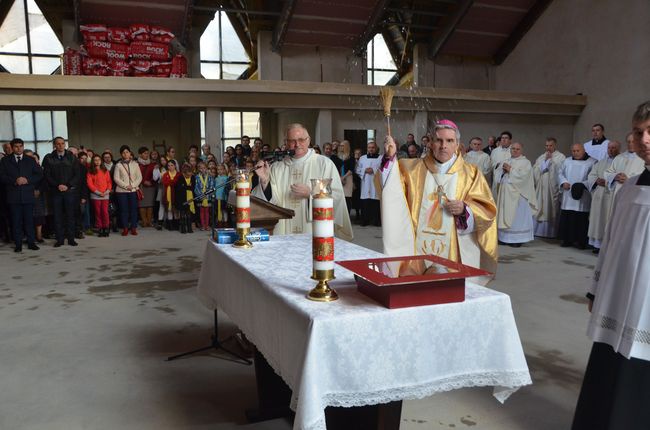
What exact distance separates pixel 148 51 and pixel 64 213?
5.50 m

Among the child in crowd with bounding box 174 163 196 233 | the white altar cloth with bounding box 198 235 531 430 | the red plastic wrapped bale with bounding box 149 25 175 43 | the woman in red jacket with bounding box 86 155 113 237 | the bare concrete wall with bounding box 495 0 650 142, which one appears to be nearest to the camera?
the white altar cloth with bounding box 198 235 531 430

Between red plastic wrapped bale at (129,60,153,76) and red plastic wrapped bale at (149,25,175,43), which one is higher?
red plastic wrapped bale at (149,25,175,43)

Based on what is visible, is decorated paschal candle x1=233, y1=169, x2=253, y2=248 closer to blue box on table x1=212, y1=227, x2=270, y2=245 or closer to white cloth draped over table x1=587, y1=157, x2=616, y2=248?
blue box on table x1=212, y1=227, x2=270, y2=245

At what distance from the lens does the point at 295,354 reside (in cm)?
212

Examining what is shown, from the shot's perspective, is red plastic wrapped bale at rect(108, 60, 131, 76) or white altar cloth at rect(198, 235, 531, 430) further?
red plastic wrapped bale at rect(108, 60, 131, 76)

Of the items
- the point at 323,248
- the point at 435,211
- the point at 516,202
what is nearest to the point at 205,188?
the point at 516,202

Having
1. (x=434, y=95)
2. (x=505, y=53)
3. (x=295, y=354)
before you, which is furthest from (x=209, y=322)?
(x=505, y=53)

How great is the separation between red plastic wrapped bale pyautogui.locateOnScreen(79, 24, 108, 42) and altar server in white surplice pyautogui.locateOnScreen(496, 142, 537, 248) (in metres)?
9.90

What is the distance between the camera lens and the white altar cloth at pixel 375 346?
2.01 meters

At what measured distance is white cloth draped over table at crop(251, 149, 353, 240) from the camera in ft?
15.8

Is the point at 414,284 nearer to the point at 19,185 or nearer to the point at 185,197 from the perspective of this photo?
the point at 19,185

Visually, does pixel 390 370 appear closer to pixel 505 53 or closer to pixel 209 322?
pixel 209 322

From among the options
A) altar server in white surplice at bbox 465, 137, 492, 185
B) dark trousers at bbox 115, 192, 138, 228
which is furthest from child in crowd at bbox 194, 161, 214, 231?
altar server in white surplice at bbox 465, 137, 492, 185

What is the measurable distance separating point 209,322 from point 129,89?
8461mm
